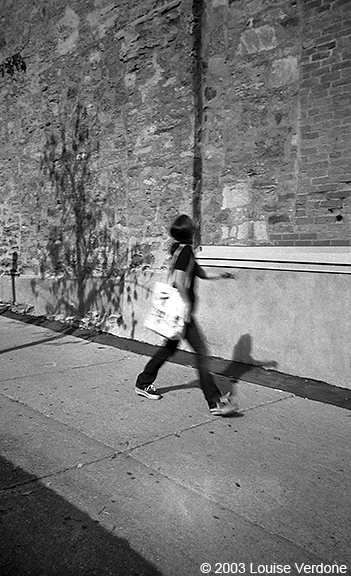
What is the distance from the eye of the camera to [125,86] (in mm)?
7637

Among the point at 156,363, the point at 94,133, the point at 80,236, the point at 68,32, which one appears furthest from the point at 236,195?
the point at 68,32

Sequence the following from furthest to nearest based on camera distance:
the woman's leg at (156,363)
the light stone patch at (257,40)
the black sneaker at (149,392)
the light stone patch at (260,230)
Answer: the light stone patch at (260,230), the light stone patch at (257,40), the black sneaker at (149,392), the woman's leg at (156,363)

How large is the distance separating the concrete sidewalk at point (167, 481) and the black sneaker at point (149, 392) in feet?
0.22

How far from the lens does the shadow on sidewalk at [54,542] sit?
95.2 inches

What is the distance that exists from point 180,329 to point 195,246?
254 cm

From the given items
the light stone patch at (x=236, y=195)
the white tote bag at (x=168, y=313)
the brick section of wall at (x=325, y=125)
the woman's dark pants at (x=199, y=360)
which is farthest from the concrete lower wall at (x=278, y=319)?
the white tote bag at (x=168, y=313)

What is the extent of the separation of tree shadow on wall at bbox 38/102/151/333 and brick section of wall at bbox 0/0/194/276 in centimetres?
3

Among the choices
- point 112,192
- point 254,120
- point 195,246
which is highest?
point 254,120

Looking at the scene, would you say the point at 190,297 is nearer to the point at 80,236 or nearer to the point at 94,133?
the point at 80,236

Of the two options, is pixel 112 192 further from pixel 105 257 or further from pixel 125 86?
pixel 125 86

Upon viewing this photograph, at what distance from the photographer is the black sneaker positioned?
16.0ft

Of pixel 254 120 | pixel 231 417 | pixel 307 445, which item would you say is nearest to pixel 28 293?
pixel 254 120

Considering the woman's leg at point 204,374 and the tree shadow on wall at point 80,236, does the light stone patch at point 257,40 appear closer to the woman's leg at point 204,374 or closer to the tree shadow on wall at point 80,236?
the tree shadow on wall at point 80,236

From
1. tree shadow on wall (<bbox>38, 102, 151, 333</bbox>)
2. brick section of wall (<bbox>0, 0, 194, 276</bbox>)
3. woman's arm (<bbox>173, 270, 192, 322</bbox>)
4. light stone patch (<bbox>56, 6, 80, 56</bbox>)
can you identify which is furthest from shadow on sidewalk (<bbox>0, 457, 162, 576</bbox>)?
light stone patch (<bbox>56, 6, 80, 56</bbox>)
